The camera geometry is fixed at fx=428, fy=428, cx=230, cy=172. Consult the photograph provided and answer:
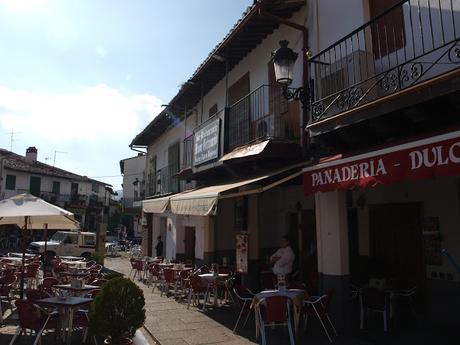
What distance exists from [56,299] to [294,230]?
768 centimetres

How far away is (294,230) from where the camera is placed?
1323 cm

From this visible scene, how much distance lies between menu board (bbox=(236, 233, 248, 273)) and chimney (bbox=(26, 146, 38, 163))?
4478 centimetres

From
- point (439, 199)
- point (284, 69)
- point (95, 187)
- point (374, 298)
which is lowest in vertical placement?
point (374, 298)

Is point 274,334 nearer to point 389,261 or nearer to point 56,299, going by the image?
point 389,261

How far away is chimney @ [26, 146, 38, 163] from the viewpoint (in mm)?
50184

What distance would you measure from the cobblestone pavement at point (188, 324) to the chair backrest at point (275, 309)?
866 mm

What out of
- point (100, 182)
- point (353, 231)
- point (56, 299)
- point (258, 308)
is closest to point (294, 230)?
point (353, 231)

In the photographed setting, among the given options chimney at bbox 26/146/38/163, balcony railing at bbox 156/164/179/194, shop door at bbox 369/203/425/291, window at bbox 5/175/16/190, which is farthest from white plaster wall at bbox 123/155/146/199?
shop door at bbox 369/203/425/291

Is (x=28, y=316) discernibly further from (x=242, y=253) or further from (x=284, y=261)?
(x=242, y=253)

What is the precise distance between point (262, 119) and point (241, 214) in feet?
12.6

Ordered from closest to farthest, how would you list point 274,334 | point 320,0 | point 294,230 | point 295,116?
1. point 274,334
2. point 320,0
3. point 295,116
4. point 294,230

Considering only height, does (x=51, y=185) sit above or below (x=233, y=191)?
above

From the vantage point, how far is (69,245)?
952 inches

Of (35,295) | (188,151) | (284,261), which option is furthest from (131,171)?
(35,295)
